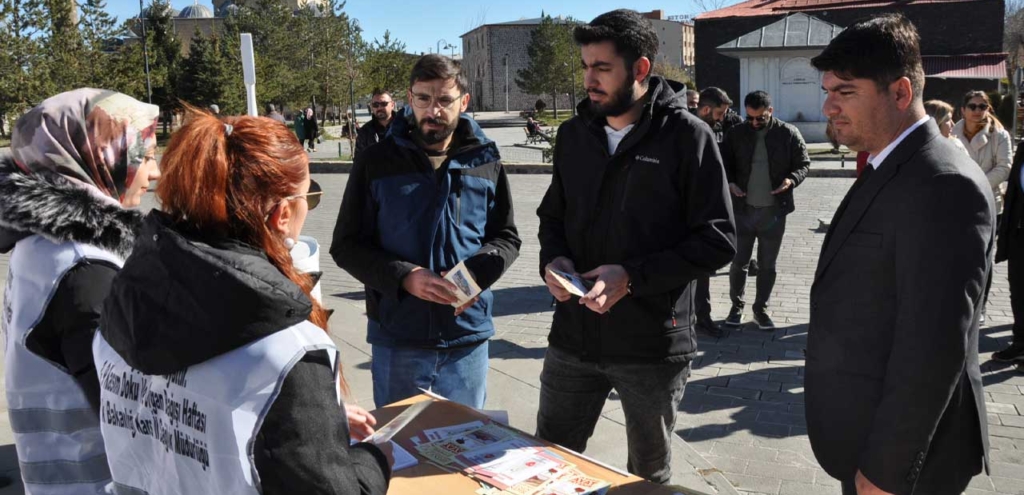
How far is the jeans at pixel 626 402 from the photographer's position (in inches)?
115

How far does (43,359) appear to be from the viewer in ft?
6.68

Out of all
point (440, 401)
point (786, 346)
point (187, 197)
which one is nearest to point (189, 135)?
point (187, 197)

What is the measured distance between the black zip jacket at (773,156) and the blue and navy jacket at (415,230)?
414 centimetres

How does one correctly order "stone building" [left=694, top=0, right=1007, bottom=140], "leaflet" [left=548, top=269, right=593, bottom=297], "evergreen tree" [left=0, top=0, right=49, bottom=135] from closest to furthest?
"leaflet" [left=548, top=269, right=593, bottom=297], "evergreen tree" [left=0, top=0, right=49, bottom=135], "stone building" [left=694, top=0, right=1007, bottom=140]

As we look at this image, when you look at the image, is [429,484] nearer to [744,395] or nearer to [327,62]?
[744,395]

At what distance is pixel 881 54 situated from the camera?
7.03ft

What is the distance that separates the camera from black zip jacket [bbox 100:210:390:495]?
1519mm

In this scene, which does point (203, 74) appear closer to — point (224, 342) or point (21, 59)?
point (21, 59)

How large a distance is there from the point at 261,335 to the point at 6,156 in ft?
4.14

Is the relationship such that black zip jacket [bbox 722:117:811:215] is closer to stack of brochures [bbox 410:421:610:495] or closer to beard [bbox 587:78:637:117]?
beard [bbox 587:78:637:117]

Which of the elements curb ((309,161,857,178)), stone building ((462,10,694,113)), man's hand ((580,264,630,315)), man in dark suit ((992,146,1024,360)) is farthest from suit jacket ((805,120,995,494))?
stone building ((462,10,694,113))

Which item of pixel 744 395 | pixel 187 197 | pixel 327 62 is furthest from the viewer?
pixel 327 62

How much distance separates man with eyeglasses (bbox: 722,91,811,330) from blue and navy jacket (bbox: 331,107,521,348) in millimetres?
4108

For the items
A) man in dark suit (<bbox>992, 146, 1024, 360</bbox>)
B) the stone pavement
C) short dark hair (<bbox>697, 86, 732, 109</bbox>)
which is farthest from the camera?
short dark hair (<bbox>697, 86, 732, 109</bbox>)
